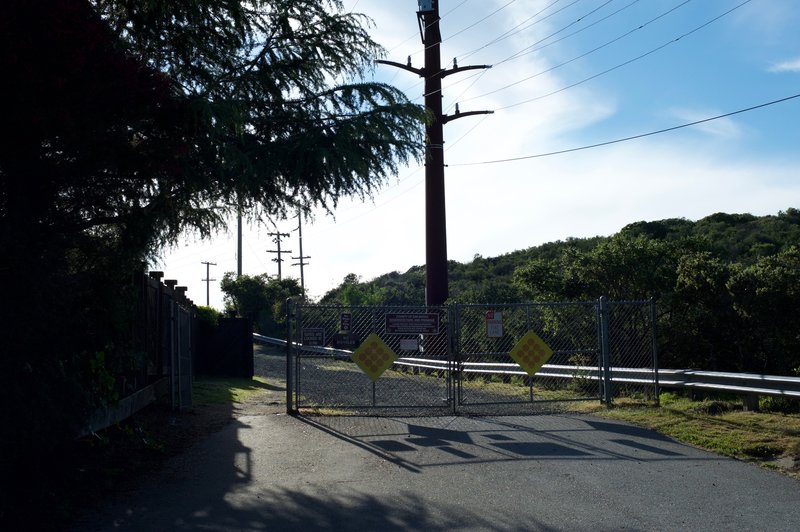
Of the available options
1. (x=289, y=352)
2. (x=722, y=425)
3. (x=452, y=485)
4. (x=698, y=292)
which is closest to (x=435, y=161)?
(x=698, y=292)

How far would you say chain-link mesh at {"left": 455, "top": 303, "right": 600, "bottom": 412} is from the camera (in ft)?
43.3

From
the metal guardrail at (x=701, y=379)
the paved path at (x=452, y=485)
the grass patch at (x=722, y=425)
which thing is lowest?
the paved path at (x=452, y=485)

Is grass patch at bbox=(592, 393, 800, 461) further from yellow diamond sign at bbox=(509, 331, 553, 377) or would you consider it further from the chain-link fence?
yellow diamond sign at bbox=(509, 331, 553, 377)

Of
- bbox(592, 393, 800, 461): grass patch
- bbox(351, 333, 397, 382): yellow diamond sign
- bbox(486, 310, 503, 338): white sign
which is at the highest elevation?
bbox(486, 310, 503, 338): white sign

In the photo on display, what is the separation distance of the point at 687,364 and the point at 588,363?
2544 mm

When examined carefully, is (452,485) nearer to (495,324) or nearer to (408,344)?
(408,344)

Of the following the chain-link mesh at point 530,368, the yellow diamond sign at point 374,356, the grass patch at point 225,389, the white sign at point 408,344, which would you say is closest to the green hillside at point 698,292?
the chain-link mesh at point 530,368

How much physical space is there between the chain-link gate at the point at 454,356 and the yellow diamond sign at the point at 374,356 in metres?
0.02

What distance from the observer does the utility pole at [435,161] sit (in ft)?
91.0

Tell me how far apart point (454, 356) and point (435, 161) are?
15753 millimetres

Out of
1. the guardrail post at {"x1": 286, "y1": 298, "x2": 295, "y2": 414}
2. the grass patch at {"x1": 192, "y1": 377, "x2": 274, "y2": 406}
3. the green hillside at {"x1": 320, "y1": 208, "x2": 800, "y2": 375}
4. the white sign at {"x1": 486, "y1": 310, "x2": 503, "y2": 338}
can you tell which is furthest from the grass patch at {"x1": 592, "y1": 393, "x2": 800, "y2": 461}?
the grass patch at {"x1": 192, "y1": 377, "x2": 274, "y2": 406}

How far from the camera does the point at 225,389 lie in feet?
55.7

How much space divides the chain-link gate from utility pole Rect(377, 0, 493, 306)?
33.9 ft

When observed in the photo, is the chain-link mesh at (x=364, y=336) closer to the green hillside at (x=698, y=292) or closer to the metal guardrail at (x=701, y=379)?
the metal guardrail at (x=701, y=379)
